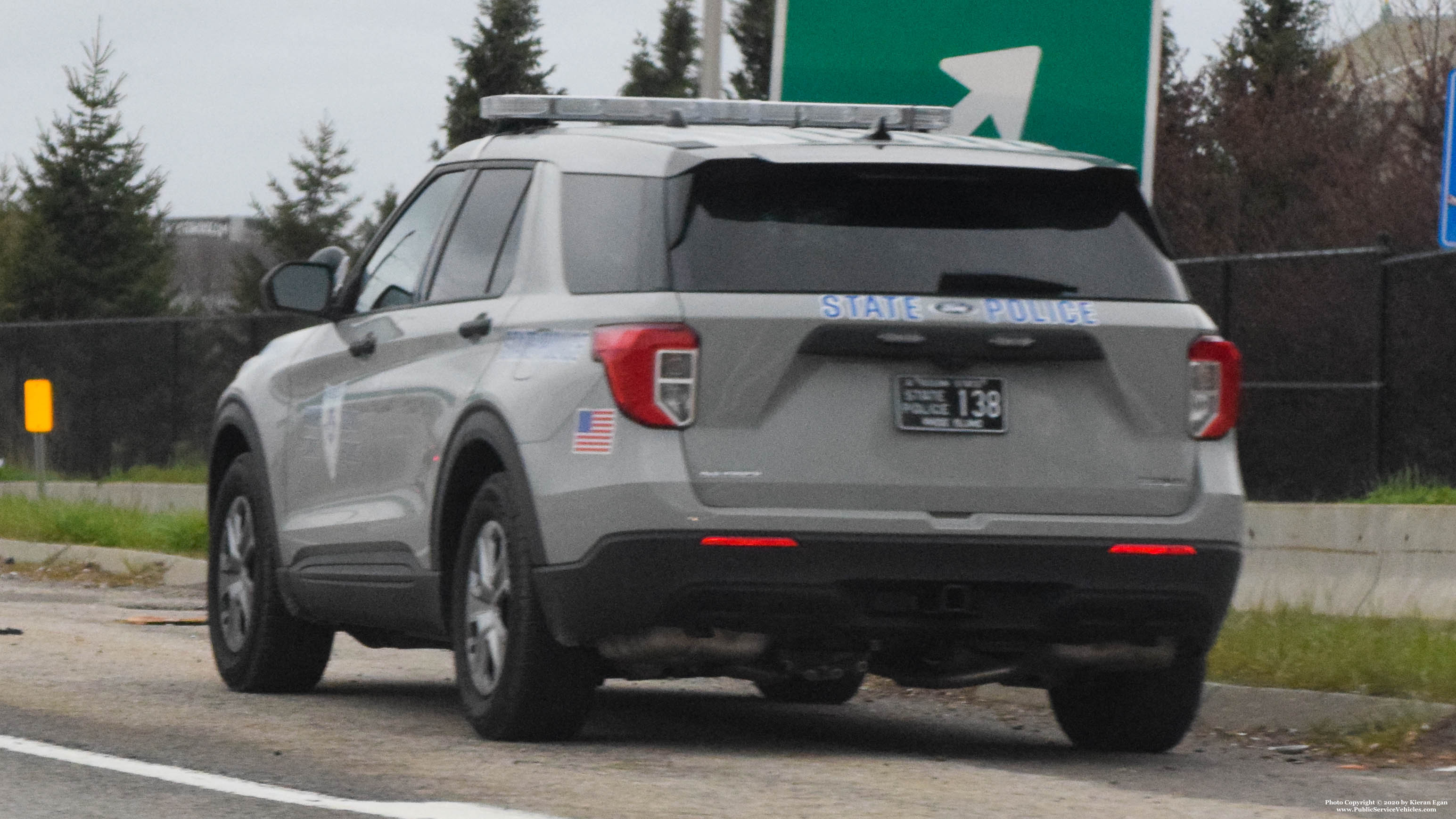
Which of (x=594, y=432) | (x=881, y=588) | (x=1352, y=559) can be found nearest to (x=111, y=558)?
(x=1352, y=559)

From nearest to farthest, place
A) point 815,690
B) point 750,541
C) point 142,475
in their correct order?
point 750,541 → point 815,690 → point 142,475

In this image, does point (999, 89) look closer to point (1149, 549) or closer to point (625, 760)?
point (1149, 549)

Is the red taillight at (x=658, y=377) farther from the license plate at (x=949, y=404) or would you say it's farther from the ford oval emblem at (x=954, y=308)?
the ford oval emblem at (x=954, y=308)

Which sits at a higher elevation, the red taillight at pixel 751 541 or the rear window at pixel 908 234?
the rear window at pixel 908 234

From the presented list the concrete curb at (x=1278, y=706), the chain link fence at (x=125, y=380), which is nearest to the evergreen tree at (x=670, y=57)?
the chain link fence at (x=125, y=380)

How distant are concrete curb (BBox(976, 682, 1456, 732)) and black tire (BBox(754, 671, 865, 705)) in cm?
128

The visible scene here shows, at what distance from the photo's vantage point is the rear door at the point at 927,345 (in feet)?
22.3

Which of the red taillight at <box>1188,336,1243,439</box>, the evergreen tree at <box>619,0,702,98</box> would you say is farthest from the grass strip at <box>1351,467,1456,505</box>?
the evergreen tree at <box>619,0,702,98</box>

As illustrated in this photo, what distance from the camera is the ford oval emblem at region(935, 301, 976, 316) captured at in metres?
6.91

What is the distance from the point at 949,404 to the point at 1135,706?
1.39m

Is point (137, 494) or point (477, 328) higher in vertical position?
point (477, 328)

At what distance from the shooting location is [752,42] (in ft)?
142

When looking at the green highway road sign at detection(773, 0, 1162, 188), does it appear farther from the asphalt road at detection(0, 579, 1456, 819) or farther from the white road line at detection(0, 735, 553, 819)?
the white road line at detection(0, 735, 553, 819)

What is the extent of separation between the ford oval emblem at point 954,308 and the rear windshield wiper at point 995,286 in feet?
0.13
